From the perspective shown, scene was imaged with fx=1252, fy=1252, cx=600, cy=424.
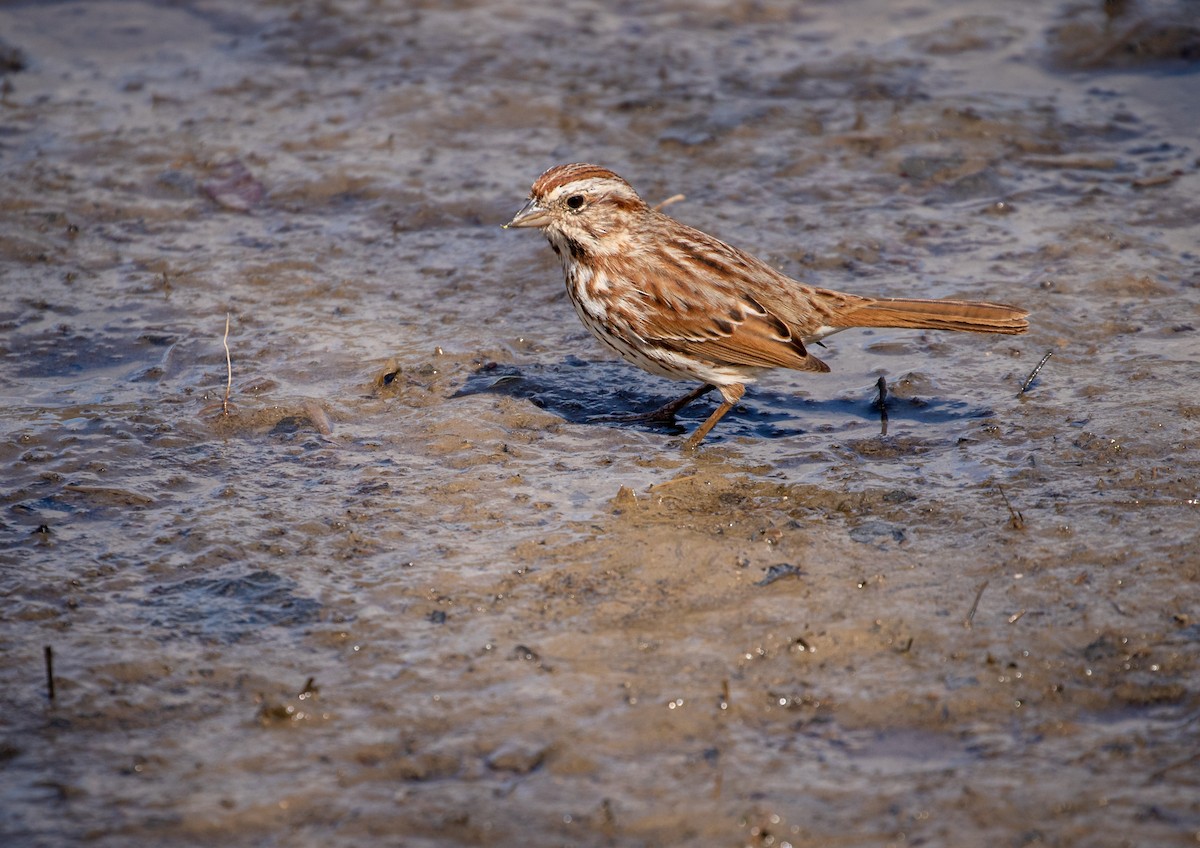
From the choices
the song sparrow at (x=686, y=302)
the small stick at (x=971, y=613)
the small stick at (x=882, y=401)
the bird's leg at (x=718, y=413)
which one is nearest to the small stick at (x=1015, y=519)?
the small stick at (x=971, y=613)

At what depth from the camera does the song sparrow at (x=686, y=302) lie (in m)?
6.07

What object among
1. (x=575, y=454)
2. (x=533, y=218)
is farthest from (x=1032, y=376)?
Result: (x=533, y=218)

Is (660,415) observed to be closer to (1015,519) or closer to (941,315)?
(941,315)

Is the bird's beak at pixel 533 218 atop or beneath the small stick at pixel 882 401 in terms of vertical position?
atop

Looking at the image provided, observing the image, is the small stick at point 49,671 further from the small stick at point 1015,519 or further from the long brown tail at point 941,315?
the long brown tail at point 941,315

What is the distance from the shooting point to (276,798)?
3.89 metres

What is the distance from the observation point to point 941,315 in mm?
6125

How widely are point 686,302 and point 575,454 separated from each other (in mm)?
932

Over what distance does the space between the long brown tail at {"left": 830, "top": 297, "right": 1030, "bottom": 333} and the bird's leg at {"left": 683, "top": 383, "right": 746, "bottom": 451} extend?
0.69 meters

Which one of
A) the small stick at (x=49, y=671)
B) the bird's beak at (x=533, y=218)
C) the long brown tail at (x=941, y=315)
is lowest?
the small stick at (x=49, y=671)

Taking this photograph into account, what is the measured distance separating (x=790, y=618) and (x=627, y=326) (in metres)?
1.94

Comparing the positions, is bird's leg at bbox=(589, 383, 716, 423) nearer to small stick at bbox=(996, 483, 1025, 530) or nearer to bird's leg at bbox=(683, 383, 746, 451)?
bird's leg at bbox=(683, 383, 746, 451)

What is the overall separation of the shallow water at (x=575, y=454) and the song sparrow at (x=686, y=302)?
1.40 feet

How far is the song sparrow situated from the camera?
6.07 m
